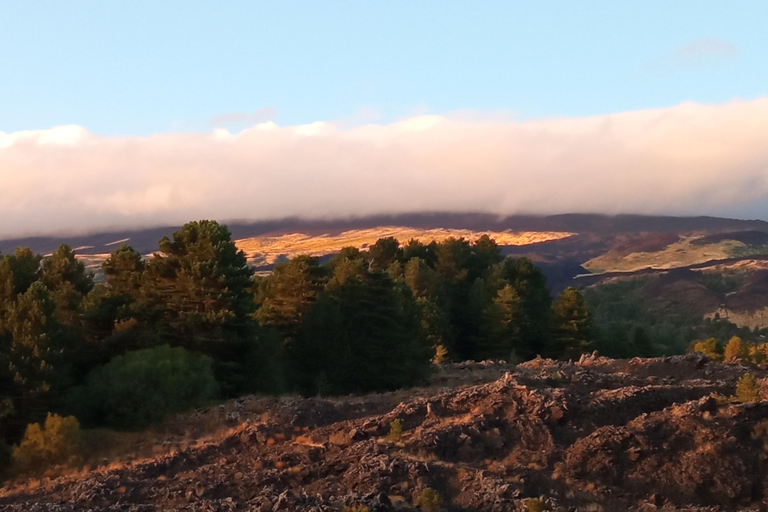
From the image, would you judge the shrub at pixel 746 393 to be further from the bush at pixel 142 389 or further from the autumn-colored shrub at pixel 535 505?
the bush at pixel 142 389

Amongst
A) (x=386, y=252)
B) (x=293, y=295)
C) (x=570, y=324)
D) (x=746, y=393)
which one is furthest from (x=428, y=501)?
(x=386, y=252)

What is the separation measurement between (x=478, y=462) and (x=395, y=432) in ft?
7.69

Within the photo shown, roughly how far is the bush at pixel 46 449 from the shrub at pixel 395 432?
8.67m

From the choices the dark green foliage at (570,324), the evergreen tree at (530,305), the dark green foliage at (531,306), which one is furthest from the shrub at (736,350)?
the evergreen tree at (530,305)

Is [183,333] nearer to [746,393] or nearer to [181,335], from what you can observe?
[181,335]

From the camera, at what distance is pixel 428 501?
14.6 m

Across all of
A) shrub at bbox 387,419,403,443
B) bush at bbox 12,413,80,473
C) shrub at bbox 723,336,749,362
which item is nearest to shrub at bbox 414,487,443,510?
shrub at bbox 387,419,403,443

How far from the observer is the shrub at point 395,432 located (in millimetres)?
18500

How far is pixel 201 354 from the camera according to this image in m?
30.8

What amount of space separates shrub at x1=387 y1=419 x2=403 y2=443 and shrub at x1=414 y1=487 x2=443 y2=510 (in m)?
3.57

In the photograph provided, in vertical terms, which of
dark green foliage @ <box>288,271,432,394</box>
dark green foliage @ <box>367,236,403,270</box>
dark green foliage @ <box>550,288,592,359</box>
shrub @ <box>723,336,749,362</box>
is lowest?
shrub @ <box>723,336,749,362</box>

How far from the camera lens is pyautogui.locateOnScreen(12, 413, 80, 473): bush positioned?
21.1 m

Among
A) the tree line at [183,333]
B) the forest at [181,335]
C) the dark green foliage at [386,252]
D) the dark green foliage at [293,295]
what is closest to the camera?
the forest at [181,335]

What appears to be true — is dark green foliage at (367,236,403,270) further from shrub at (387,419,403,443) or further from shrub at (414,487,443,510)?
shrub at (414,487,443,510)
